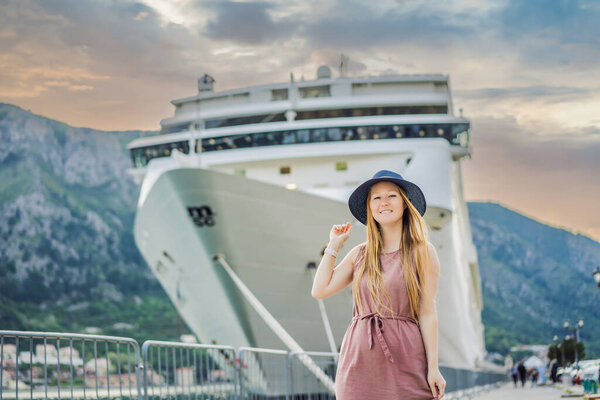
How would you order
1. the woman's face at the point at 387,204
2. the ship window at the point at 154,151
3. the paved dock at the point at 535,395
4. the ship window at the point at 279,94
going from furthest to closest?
the ship window at the point at 279,94, the ship window at the point at 154,151, the paved dock at the point at 535,395, the woman's face at the point at 387,204

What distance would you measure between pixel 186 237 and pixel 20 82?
374 ft

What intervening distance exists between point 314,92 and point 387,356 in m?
18.7

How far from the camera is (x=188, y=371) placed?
20.2 feet

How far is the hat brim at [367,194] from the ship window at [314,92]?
18.1 m

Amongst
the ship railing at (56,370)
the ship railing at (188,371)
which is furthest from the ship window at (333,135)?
the ship railing at (56,370)

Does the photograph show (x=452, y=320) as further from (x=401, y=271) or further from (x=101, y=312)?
(x=101, y=312)

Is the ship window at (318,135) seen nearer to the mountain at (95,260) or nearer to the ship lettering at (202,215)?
the ship lettering at (202,215)

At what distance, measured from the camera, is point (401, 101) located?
65.2 ft

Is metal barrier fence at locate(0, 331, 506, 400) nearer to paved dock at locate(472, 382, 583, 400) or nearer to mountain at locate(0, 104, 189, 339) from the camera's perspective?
paved dock at locate(472, 382, 583, 400)

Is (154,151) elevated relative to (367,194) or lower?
elevated

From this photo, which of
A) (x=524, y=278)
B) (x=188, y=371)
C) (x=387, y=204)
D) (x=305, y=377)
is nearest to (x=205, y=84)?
(x=305, y=377)

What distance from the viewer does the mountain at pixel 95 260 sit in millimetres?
87875

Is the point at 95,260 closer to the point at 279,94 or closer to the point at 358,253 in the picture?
the point at 279,94

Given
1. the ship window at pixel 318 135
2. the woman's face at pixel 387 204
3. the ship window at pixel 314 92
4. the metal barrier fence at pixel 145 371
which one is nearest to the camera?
the woman's face at pixel 387 204
